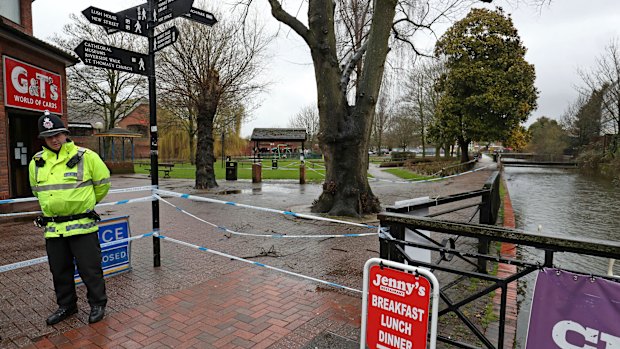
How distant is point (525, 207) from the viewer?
12.9m

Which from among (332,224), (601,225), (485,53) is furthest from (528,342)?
(485,53)

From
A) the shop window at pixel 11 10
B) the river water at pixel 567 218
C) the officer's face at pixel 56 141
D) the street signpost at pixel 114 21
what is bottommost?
the river water at pixel 567 218

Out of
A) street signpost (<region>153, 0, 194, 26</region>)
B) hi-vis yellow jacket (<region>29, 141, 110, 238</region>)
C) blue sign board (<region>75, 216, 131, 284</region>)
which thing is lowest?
blue sign board (<region>75, 216, 131, 284</region>)

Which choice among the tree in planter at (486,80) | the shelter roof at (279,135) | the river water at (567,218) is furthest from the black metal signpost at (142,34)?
the shelter roof at (279,135)

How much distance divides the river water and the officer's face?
4.76 metres

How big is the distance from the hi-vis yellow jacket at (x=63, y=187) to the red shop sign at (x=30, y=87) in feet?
25.3

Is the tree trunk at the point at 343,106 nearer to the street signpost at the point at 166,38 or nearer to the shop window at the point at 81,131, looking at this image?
the street signpost at the point at 166,38

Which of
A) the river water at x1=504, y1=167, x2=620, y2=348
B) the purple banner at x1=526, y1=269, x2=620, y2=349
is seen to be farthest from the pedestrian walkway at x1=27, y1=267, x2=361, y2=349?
the river water at x1=504, y1=167, x2=620, y2=348

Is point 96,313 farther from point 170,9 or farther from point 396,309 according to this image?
→ point 170,9

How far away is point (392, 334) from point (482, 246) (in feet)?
10.7

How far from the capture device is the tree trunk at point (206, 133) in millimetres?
16016

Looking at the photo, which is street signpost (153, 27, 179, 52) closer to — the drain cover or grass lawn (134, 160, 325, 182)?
the drain cover

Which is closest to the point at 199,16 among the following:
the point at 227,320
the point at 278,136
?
the point at 227,320

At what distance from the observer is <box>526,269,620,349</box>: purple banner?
1976 mm
